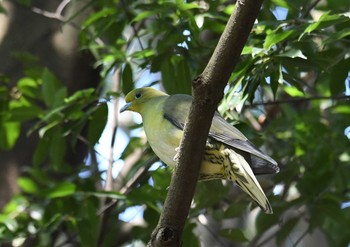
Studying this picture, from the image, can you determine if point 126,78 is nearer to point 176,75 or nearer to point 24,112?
point 176,75

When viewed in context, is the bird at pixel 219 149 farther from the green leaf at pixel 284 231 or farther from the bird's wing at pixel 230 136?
the green leaf at pixel 284 231

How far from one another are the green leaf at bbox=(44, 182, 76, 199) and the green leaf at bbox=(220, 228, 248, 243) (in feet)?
3.03

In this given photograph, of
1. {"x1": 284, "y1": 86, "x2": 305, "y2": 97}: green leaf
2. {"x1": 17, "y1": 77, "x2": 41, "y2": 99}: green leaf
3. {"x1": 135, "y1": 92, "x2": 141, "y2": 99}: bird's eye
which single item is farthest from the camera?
{"x1": 17, "y1": 77, "x2": 41, "y2": 99}: green leaf

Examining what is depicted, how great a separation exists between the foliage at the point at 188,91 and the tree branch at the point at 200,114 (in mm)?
975

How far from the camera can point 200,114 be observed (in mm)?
2730

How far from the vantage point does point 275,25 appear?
3.92m

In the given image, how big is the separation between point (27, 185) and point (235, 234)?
1.40 m

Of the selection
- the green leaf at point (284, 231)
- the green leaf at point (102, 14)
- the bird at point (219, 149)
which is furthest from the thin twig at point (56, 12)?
the green leaf at point (284, 231)

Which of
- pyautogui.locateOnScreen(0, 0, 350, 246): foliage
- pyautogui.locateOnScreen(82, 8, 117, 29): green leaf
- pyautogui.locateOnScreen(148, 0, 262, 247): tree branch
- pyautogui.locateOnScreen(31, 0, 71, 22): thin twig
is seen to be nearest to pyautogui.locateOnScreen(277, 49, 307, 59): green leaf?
pyautogui.locateOnScreen(0, 0, 350, 246): foliage

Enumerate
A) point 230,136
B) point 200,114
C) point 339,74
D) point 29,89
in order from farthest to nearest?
point 29,89 < point 339,74 < point 230,136 < point 200,114

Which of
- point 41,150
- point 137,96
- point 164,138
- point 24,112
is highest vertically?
point 164,138

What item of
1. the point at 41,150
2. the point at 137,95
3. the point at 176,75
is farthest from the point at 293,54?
the point at 41,150

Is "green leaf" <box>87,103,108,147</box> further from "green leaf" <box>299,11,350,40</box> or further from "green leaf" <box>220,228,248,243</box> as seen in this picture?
"green leaf" <box>299,11,350,40</box>

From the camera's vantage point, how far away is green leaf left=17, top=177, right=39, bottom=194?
5133 millimetres
